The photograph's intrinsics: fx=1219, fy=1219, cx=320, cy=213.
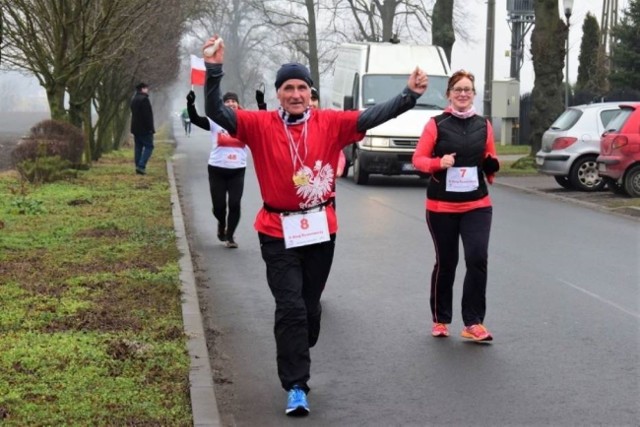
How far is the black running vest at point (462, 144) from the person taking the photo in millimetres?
8328

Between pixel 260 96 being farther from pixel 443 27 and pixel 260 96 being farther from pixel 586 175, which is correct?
pixel 443 27

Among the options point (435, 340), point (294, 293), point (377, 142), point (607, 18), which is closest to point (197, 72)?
point (294, 293)

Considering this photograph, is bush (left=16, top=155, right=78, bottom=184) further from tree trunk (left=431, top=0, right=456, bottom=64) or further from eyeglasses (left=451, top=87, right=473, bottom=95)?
tree trunk (left=431, top=0, right=456, bottom=64)

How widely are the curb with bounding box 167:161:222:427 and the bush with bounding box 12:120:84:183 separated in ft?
33.8

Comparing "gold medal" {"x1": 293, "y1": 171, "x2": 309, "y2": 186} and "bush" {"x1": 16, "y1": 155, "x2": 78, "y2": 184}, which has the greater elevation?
"gold medal" {"x1": 293, "y1": 171, "x2": 309, "y2": 186}

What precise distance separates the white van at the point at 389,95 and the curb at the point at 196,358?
1202 cm

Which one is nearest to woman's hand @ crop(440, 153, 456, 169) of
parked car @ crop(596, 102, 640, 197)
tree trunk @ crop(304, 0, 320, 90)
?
parked car @ crop(596, 102, 640, 197)

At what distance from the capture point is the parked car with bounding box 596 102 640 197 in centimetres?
1950

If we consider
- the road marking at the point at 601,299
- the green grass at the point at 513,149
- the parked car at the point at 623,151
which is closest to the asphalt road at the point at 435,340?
the road marking at the point at 601,299

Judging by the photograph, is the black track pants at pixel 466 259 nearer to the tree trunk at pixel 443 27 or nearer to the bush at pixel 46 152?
the bush at pixel 46 152

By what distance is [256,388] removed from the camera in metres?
7.19

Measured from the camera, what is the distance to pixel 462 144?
834cm

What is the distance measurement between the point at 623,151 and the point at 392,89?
6832mm

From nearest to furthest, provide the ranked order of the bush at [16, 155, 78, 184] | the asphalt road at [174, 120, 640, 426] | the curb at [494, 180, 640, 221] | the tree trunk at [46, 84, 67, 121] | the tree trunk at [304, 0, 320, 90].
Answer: the asphalt road at [174, 120, 640, 426], the curb at [494, 180, 640, 221], the bush at [16, 155, 78, 184], the tree trunk at [46, 84, 67, 121], the tree trunk at [304, 0, 320, 90]
